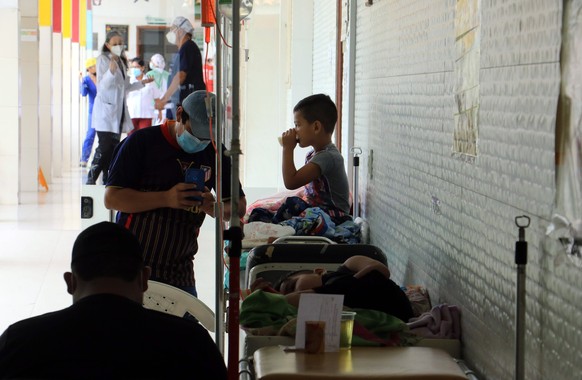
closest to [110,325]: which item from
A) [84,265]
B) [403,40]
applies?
[84,265]

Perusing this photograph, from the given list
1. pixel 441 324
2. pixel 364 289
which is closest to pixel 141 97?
pixel 364 289

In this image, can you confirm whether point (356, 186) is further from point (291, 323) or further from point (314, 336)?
point (314, 336)

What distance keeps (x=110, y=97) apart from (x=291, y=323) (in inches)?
193

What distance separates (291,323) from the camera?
341 centimetres

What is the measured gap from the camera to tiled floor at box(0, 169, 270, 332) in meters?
7.29

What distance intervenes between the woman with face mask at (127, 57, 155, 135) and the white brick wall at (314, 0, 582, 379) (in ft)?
9.00

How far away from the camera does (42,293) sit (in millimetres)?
7594

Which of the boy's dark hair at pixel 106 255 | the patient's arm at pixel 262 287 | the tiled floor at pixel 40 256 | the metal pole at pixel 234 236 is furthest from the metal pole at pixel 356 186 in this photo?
the boy's dark hair at pixel 106 255

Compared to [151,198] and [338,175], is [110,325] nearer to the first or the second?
[151,198]

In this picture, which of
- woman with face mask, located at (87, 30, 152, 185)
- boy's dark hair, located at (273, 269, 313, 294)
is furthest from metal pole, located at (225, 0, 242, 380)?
woman with face mask, located at (87, 30, 152, 185)

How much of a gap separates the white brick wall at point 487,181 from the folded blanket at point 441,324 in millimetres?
58

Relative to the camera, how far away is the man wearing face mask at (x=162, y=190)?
3.98 meters

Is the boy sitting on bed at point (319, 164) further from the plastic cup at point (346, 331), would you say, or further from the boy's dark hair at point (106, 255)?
the boy's dark hair at point (106, 255)

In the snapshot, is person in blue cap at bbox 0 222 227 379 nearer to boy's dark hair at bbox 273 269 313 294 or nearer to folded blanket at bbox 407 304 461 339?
folded blanket at bbox 407 304 461 339
